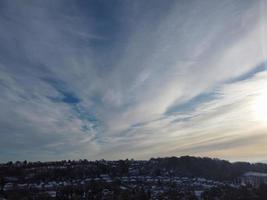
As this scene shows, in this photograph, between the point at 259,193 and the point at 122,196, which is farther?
the point at 259,193

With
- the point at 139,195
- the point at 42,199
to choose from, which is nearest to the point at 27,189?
the point at 42,199

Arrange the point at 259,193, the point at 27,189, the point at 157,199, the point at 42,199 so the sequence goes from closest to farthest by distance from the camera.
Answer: the point at 42,199 → the point at 157,199 → the point at 259,193 → the point at 27,189

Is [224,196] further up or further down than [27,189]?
further down

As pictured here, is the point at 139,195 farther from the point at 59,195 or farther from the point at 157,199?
the point at 59,195

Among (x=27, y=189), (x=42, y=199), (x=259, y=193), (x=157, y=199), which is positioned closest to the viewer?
(x=42, y=199)

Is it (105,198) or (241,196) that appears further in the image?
(241,196)

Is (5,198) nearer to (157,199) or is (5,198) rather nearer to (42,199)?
(42,199)

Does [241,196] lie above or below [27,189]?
below

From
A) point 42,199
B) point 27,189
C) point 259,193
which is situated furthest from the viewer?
point 27,189

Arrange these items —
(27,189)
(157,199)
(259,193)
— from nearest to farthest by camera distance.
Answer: (157,199)
(259,193)
(27,189)

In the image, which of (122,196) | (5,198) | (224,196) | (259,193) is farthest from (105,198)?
(259,193)
